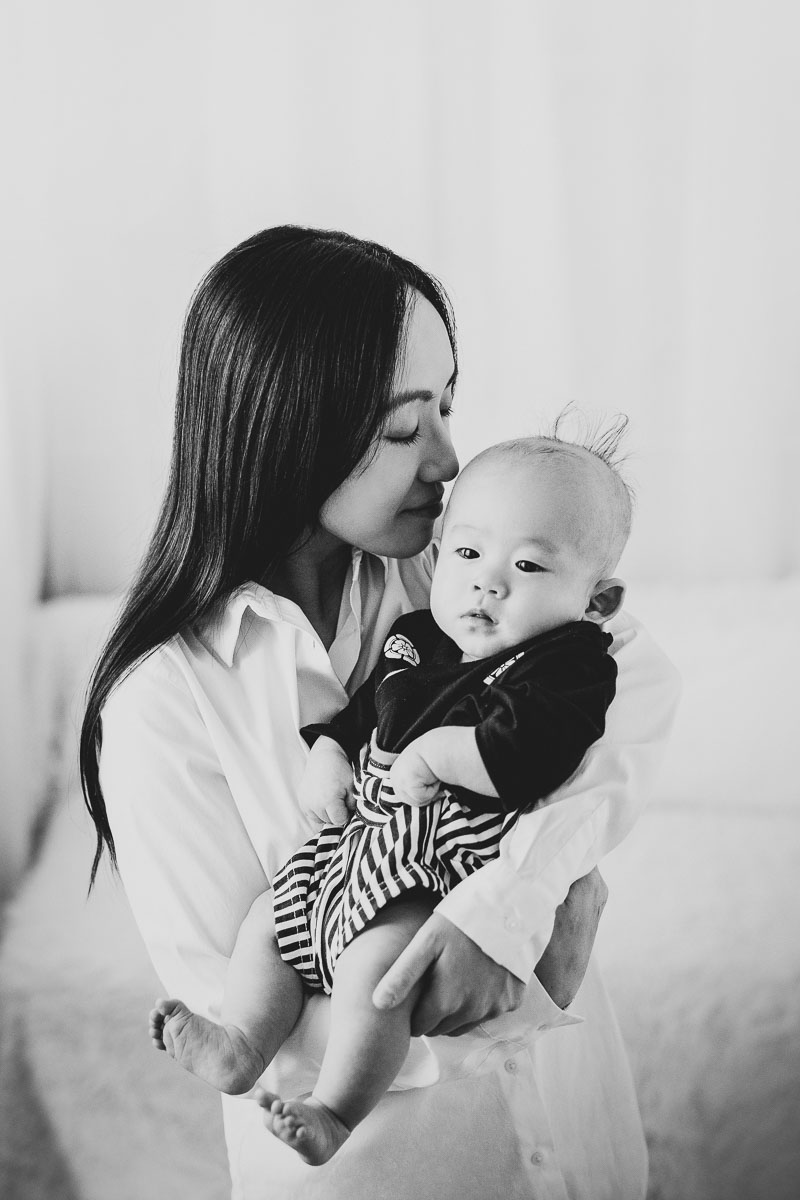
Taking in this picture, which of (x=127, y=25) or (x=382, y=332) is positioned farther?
(x=127, y=25)

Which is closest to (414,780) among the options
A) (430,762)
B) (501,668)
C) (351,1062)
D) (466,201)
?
(430,762)

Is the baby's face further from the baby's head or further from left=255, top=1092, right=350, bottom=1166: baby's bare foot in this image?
left=255, top=1092, right=350, bottom=1166: baby's bare foot

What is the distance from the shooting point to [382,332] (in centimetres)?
127

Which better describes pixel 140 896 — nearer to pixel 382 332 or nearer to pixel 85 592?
pixel 382 332

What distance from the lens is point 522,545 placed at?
3.88ft

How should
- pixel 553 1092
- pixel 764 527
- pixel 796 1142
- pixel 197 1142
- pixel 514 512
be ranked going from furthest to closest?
pixel 764 527 → pixel 796 1142 → pixel 197 1142 → pixel 553 1092 → pixel 514 512

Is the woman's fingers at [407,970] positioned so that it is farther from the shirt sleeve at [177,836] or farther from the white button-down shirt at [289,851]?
the shirt sleeve at [177,836]

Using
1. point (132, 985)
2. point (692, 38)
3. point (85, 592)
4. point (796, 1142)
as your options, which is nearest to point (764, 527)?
point (692, 38)

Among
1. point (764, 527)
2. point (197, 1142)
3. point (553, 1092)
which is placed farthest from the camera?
point (764, 527)

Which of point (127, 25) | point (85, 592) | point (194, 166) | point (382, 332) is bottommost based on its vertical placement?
point (85, 592)

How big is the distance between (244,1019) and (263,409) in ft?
2.06

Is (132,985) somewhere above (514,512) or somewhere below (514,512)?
below

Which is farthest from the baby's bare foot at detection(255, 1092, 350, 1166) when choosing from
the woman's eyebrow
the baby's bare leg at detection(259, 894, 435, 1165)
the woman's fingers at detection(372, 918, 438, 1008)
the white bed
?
the white bed

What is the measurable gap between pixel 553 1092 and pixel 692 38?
2.03 metres
